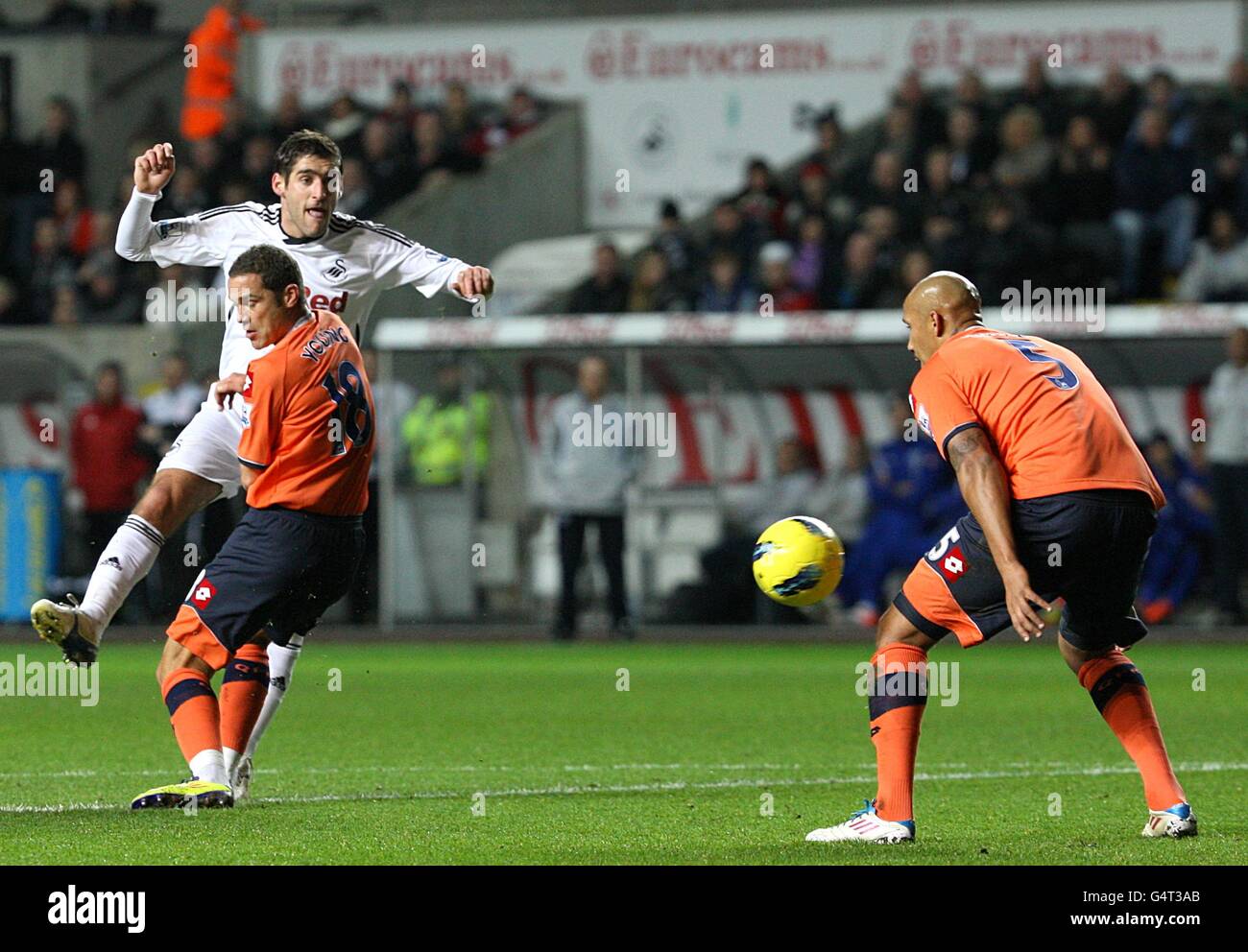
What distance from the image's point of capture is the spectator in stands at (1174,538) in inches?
731

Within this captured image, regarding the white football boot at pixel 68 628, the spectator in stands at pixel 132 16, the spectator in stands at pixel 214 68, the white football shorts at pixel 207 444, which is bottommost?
the white football boot at pixel 68 628

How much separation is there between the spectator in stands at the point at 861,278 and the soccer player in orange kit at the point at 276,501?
12.5 metres

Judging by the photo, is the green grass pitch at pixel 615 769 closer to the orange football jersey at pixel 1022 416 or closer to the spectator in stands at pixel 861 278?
the orange football jersey at pixel 1022 416

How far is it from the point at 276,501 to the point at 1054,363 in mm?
2682

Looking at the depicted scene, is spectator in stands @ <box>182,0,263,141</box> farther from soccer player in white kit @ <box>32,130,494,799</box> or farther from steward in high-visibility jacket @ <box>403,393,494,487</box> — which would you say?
soccer player in white kit @ <box>32,130,494,799</box>

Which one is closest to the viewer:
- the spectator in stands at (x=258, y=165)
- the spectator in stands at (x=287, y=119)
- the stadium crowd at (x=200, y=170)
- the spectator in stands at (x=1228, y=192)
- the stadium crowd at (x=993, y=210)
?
the stadium crowd at (x=993, y=210)

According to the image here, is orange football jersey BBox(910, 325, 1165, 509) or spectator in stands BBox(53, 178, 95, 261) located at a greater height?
spectator in stands BBox(53, 178, 95, 261)

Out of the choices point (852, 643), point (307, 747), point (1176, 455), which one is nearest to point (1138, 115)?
point (1176, 455)

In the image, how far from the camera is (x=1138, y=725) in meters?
7.21

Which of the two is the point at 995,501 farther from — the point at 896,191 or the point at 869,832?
the point at 896,191

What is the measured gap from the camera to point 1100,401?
277 inches

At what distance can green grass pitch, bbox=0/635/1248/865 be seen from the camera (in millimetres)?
6797

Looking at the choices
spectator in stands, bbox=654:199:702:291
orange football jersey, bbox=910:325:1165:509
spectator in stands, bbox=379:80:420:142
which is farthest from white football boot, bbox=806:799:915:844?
spectator in stands, bbox=379:80:420:142

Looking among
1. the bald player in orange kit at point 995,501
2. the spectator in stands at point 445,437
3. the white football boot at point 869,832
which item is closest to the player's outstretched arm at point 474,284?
the bald player in orange kit at point 995,501
